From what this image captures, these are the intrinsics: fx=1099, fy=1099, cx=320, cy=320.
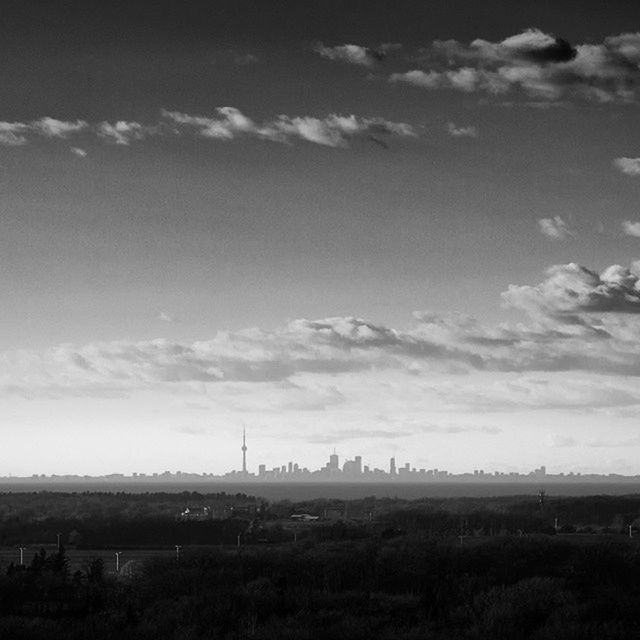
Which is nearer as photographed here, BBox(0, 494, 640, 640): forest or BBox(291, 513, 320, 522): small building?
BBox(0, 494, 640, 640): forest

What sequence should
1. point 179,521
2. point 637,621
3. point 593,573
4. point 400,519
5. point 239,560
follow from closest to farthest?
point 637,621, point 593,573, point 239,560, point 179,521, point 400,519

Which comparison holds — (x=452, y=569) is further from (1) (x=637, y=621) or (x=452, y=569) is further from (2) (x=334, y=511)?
(2) (x=334, y=511)

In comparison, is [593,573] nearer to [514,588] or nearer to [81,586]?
[514,588]

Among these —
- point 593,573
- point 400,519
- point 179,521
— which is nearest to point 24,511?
point 179,521

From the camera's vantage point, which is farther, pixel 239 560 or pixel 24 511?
pixel 24 511

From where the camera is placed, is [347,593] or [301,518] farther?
[301,518]

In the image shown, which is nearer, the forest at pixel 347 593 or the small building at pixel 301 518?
the forest at pixel 347 593

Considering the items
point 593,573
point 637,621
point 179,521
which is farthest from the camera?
point 179,521

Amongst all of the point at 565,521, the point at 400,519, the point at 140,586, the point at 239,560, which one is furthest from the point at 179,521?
the point at 140,586

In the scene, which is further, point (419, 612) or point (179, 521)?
point (179, 521)
